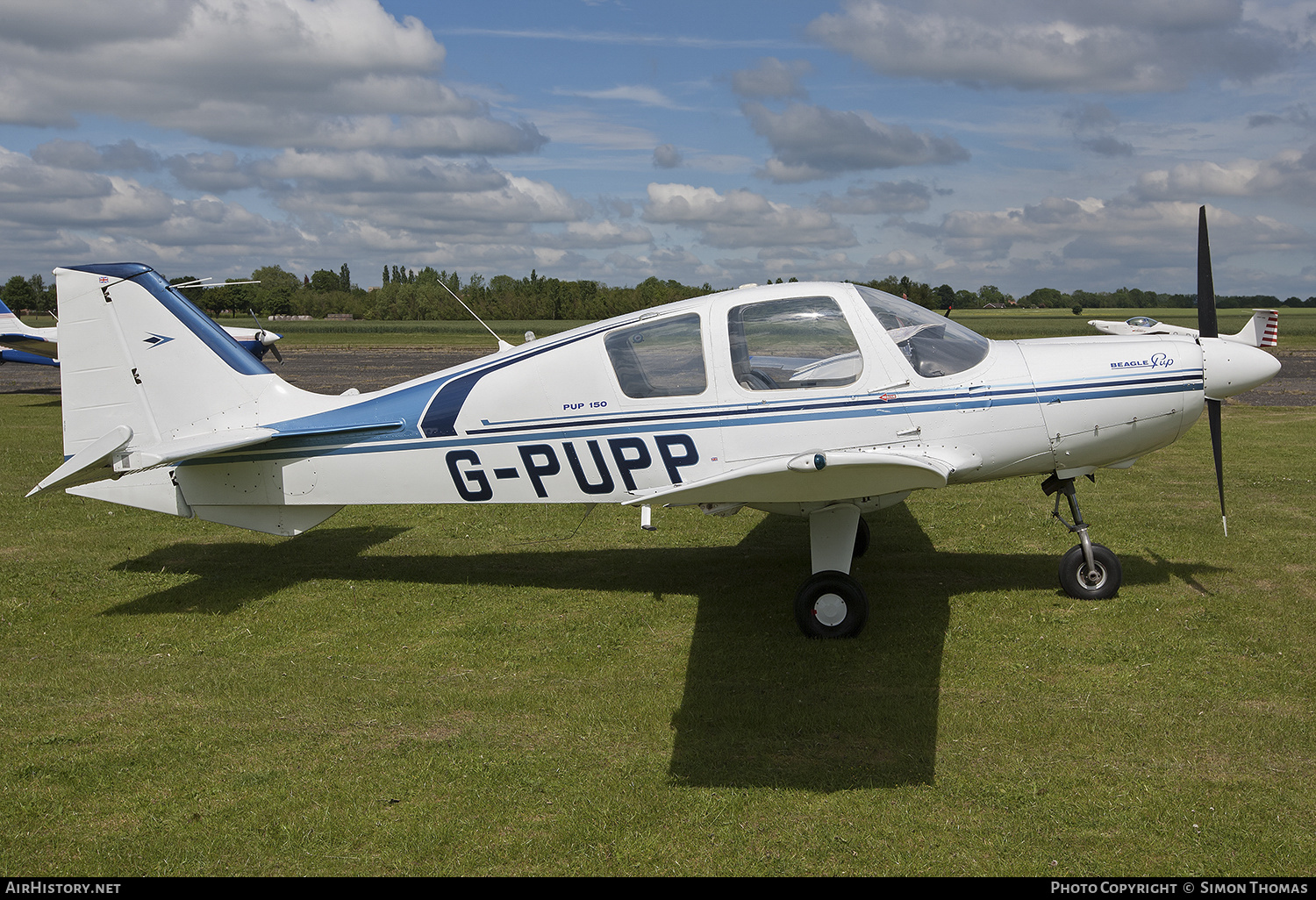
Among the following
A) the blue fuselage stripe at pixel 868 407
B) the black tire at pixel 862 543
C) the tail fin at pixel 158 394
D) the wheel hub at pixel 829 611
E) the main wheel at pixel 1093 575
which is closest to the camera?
the blue fuselage stripe at pixel 868 407

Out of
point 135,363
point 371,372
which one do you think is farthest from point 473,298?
point 135,363

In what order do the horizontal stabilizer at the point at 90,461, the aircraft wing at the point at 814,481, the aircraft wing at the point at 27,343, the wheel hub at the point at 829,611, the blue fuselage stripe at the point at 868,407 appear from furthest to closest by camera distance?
the aircraft wing at the point at 27,343
the horizontal stabilizer at the point at 90,461
the wheel hub at the point at 829,611
the blue fuselage stripe at the point at 868,407
the aircraft wing at the point at 814,481

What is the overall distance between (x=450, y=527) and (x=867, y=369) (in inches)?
225

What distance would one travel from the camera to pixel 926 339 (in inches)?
262

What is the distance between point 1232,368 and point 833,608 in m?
3.44

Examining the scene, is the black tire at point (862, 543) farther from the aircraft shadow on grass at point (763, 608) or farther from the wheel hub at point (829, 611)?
the wheel hub at point (829, 611)

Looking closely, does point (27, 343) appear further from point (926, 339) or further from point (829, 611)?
point (926, 339)

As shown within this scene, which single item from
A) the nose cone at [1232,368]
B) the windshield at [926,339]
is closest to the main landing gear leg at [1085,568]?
the nose cone at [1232,368]

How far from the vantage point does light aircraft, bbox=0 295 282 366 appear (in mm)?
25141

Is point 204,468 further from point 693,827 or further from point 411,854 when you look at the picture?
point 693,827

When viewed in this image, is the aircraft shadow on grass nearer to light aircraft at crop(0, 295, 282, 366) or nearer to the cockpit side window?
the cockpit side window

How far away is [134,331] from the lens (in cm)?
763

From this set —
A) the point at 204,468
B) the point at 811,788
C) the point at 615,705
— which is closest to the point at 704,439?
the point at 615,705

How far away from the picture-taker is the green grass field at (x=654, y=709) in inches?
160
